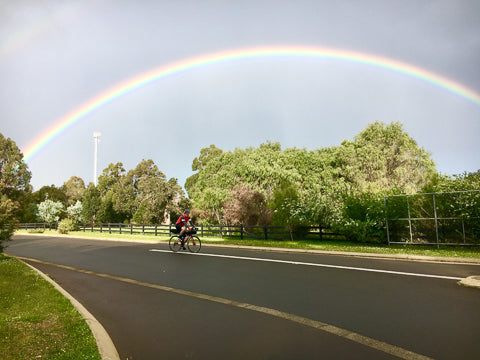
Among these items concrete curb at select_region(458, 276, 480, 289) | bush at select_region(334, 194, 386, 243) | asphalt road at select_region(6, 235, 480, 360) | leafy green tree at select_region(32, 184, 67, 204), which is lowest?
asphalt road at select_region(6, 235, 480, 360)

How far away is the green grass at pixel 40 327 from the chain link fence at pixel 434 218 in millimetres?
15130

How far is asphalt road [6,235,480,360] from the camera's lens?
4172mm

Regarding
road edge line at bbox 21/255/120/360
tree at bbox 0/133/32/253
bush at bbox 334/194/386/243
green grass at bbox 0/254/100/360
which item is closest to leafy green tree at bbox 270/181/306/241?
bush at bbox 334/194/386/243

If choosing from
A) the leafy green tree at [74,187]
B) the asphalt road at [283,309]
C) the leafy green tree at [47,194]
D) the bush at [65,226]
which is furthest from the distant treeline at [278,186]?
the leafy green tree at [74,187]

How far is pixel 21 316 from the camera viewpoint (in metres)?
5.47

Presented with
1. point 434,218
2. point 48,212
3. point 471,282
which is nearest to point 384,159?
point 434,218

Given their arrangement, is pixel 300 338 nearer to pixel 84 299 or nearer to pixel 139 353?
pixel 139 353

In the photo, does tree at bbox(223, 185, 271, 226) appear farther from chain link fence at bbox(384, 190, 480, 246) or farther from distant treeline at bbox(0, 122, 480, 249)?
chain link fence at bbox(384, 190, 480, 246)

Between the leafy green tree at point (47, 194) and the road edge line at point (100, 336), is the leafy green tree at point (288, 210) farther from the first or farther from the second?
the leafy green tree at point (47, 194)

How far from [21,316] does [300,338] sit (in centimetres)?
481

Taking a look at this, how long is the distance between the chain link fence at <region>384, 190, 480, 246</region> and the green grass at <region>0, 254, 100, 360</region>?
15130 mm

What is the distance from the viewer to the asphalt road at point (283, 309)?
4172 mm

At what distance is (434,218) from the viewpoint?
15234 mm

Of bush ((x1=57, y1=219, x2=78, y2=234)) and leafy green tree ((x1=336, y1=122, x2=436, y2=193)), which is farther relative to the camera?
leafy green tree ((x1=336, y1=122, x2=436, y2=193))
